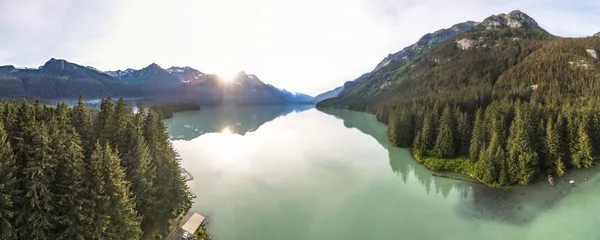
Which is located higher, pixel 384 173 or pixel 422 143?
pixel 422 143

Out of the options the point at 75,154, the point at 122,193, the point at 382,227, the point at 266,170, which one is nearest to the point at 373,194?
the point at 382,227

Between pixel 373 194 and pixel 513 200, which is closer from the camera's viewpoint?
pixel 513 200

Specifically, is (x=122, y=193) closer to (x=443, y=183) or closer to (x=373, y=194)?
(x=373, y=194)

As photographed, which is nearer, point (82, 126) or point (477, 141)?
point (82, 126)

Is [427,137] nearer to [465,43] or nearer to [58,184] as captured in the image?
[58,184]

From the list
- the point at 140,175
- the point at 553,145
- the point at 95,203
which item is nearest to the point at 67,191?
the point at 95,203

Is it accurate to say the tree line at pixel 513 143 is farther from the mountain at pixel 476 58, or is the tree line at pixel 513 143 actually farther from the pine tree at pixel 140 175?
the mountain at pixel 476 58

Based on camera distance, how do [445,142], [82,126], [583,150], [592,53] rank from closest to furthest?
[82,126], [583,150], [445,142], [592,53]

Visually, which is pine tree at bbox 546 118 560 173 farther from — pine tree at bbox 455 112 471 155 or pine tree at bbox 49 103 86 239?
pine tree at bbox 49 103 86 239
